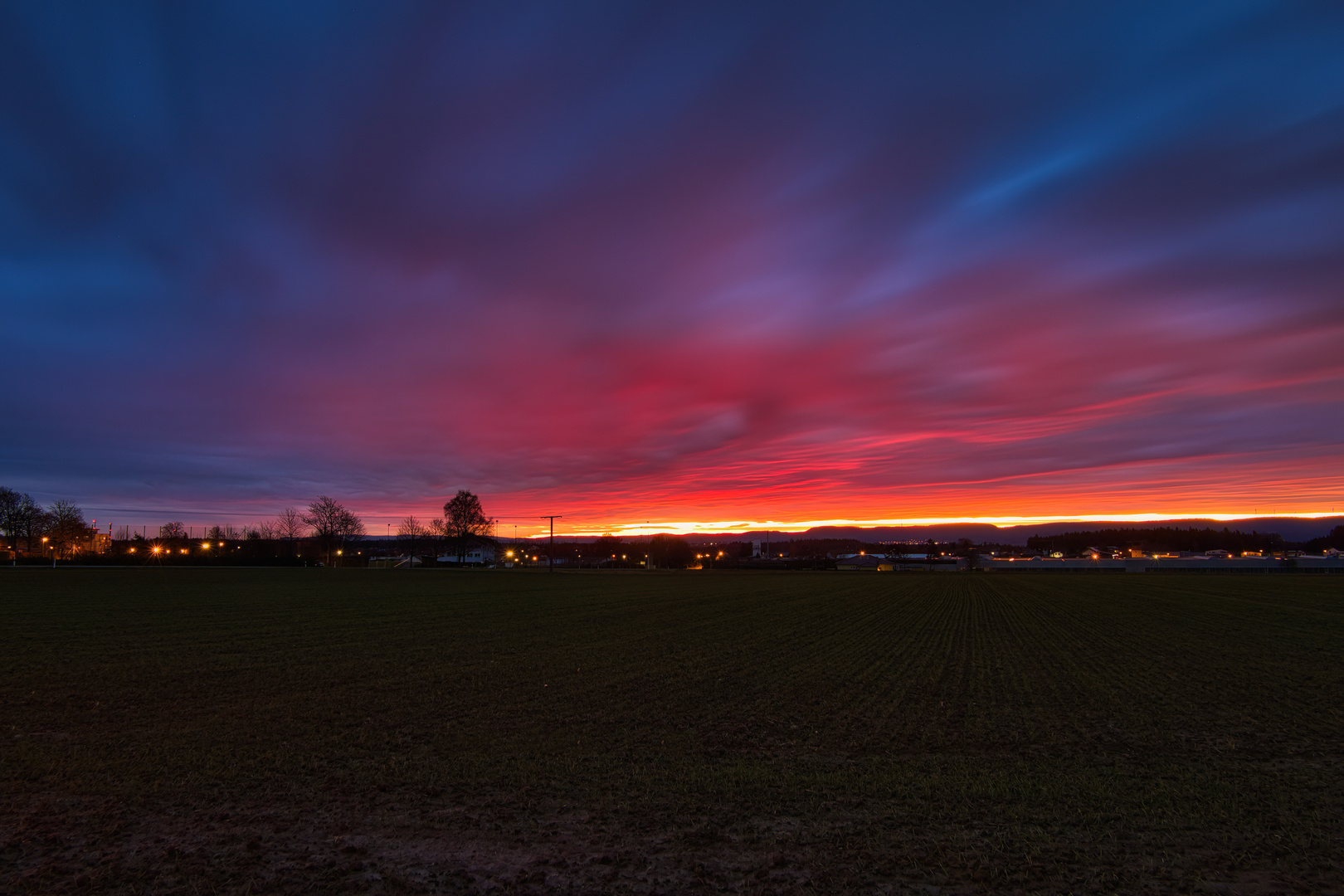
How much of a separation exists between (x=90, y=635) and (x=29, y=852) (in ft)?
51.6

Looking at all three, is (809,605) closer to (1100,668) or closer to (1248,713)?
(1100,668)

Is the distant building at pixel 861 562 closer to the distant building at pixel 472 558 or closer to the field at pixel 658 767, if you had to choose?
the distant building at pixel 472 558

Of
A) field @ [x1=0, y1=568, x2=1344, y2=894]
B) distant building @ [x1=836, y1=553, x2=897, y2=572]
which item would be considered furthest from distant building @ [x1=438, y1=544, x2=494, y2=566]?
field @ [x1=0, y1=568, x2=1344, y2=894]

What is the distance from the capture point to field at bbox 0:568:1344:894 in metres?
5.02

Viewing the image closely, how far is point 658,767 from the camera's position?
732 cm

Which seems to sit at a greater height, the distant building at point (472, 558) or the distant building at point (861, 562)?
the distant building at point (472, 558)

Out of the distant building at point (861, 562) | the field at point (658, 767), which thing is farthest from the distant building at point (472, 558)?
the field at point (658, 767)

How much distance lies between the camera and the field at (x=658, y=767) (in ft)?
16.5

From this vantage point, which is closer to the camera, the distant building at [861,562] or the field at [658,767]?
the field at [658,767]

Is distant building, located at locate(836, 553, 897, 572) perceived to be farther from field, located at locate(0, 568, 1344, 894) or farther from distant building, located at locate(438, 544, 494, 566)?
field, located at locate(0, 568, 1344, 894)

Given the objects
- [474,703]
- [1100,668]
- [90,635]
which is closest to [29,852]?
[474,703]

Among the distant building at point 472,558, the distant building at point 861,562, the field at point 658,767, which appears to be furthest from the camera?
the distant building at point 861,562

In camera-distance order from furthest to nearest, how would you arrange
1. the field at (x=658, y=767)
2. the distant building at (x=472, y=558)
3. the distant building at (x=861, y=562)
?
the distant building at (x=861, y=562), the distant building at (x=472, y=558), the field at (x=658, y=767)

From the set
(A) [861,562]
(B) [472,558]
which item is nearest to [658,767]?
(B) [472,558]
